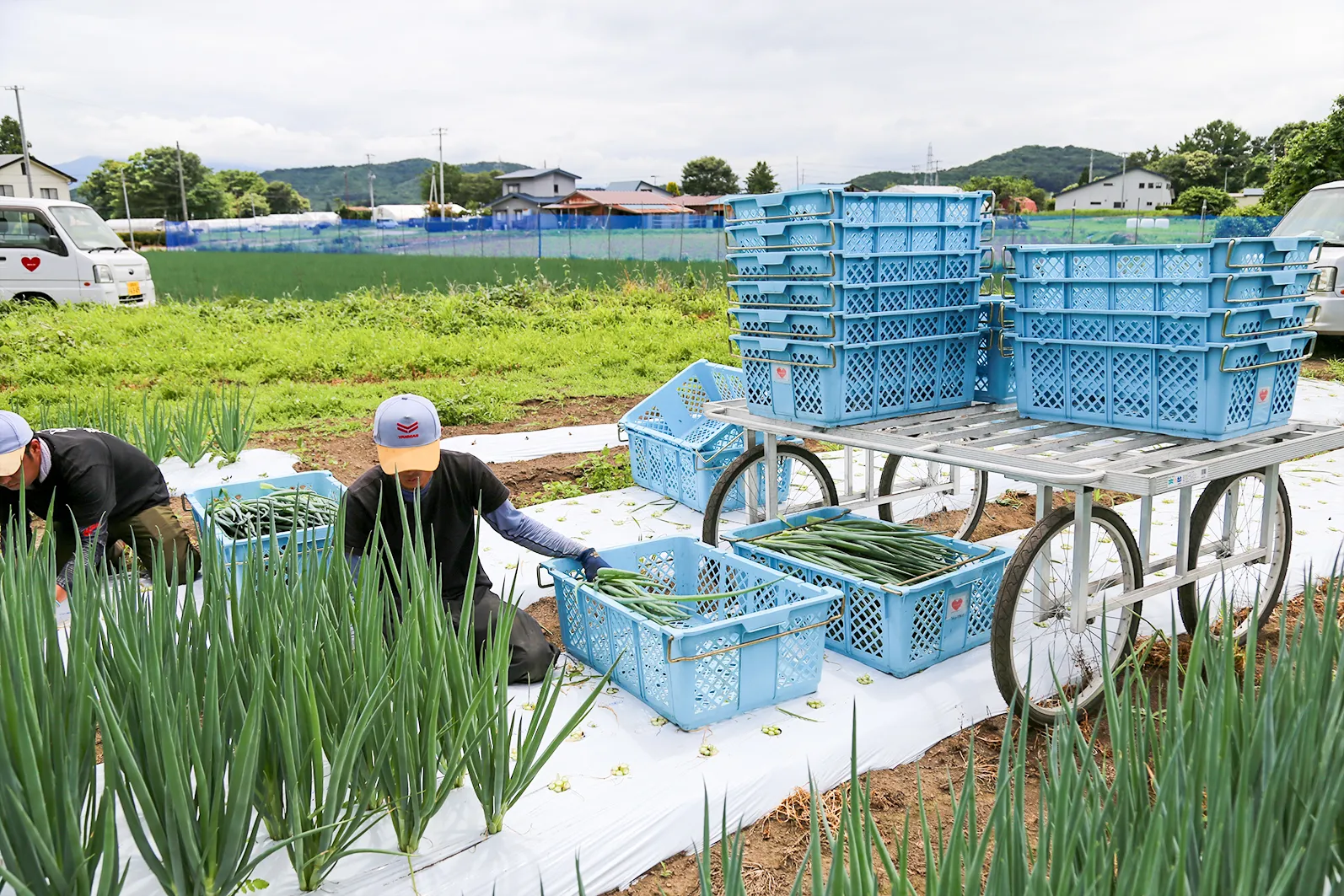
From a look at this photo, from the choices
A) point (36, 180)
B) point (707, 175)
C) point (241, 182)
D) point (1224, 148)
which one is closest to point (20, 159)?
point (36, 180)

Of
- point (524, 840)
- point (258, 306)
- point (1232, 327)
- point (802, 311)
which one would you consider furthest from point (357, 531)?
point (258, 306)

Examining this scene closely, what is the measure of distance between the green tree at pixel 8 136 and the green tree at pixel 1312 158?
7262cm

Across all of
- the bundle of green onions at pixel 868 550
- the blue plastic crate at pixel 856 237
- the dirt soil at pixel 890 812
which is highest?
the blue plastic crate at pixel 856 237

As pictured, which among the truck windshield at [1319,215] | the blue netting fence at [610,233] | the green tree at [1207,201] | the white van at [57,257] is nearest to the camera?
the truck windshield at [1319,215]

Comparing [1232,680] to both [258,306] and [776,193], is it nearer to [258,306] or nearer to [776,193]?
[776,193]

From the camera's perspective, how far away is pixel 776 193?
11.5 feet

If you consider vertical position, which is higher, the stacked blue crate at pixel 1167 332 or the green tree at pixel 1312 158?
the green tree at pixel 1312 158

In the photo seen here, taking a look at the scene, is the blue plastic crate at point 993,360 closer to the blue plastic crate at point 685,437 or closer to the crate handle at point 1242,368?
the crate handle at point 1242,368

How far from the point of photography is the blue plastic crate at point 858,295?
3.36m

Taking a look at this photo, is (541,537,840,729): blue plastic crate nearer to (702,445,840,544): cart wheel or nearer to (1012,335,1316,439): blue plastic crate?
(702,445,840,544): cart wheel

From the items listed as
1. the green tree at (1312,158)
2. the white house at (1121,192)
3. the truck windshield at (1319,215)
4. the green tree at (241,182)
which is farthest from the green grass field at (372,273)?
the green tree at (241,182)

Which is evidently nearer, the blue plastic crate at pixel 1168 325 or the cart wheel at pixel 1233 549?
the blue plastic crate at pixel 1168 325

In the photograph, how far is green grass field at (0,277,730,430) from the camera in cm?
773

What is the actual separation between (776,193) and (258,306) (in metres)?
11.9
